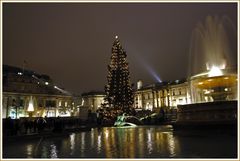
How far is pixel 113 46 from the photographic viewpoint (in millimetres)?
46375

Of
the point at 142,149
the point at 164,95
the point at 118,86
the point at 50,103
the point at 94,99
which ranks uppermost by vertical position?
the point at 164,95

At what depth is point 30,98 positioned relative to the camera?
73.1m

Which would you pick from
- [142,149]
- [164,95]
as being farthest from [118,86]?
[164,95]

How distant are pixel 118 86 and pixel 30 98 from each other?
38401 millimetres

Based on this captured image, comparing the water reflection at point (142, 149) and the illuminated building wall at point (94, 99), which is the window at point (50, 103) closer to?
the illuminated building wall at point (94, 99)

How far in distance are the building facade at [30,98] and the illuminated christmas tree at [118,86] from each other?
2849 cm

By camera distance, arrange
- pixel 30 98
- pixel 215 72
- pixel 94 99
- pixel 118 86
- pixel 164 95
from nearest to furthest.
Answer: pixel 215 72
pixel 118 86
pixel 30 98
pixel 164 95
pixel 94 99

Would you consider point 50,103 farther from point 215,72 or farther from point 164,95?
point 215,72

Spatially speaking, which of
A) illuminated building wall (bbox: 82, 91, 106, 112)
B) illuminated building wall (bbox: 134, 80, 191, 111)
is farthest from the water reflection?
illuminated building wall (bbox: 82, 91, 106, 112)

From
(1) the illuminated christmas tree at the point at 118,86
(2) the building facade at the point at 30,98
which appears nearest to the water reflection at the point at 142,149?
(1) the illuminated christmas tree at the point at 118,86

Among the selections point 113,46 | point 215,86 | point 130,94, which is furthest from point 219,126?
point 113,46

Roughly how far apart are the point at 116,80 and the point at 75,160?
37305mm

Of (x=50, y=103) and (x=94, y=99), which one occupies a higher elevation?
(x=94, y=99)

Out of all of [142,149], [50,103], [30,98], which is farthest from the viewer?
[50,103]
